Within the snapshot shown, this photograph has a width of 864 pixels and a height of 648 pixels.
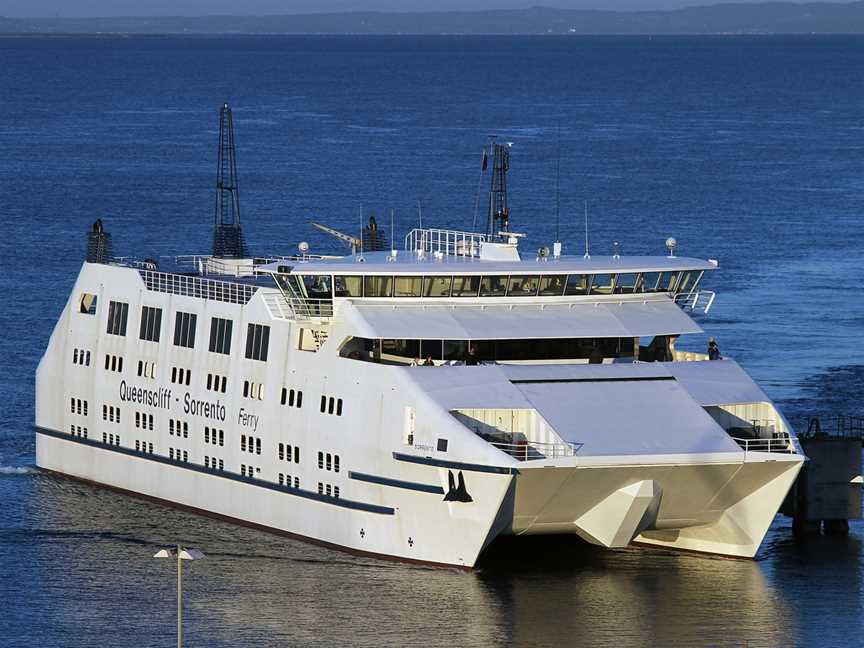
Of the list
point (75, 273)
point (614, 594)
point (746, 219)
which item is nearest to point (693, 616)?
point (614, 594)

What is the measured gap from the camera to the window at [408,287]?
45.8 m

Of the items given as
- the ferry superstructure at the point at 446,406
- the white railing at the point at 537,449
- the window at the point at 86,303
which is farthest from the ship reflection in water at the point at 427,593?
the window at the point at 86,303

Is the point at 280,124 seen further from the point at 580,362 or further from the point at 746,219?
the point at 580,362

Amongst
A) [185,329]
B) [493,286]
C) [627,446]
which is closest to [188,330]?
[185,329]

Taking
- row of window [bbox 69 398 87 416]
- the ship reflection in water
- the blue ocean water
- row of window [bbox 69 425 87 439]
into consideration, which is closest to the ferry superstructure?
the ship reflection in water

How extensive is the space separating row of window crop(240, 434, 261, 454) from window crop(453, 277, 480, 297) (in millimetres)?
5286

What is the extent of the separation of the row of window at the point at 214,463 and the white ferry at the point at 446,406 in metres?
0.04

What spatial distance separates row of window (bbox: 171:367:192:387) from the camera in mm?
49844

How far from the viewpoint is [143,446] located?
169 feet

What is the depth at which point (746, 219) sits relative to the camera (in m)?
106

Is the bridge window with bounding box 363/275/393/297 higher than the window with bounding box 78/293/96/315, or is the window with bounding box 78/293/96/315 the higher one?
the bridge window with bounding box 363/275/393/297

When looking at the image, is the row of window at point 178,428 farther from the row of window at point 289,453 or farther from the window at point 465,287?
the window at point 465,287

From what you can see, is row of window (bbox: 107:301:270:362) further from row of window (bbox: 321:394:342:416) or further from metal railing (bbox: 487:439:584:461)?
metal railing (bbox: 487:439:584:461)

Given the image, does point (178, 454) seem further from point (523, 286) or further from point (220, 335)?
Result: point (523, 286)
